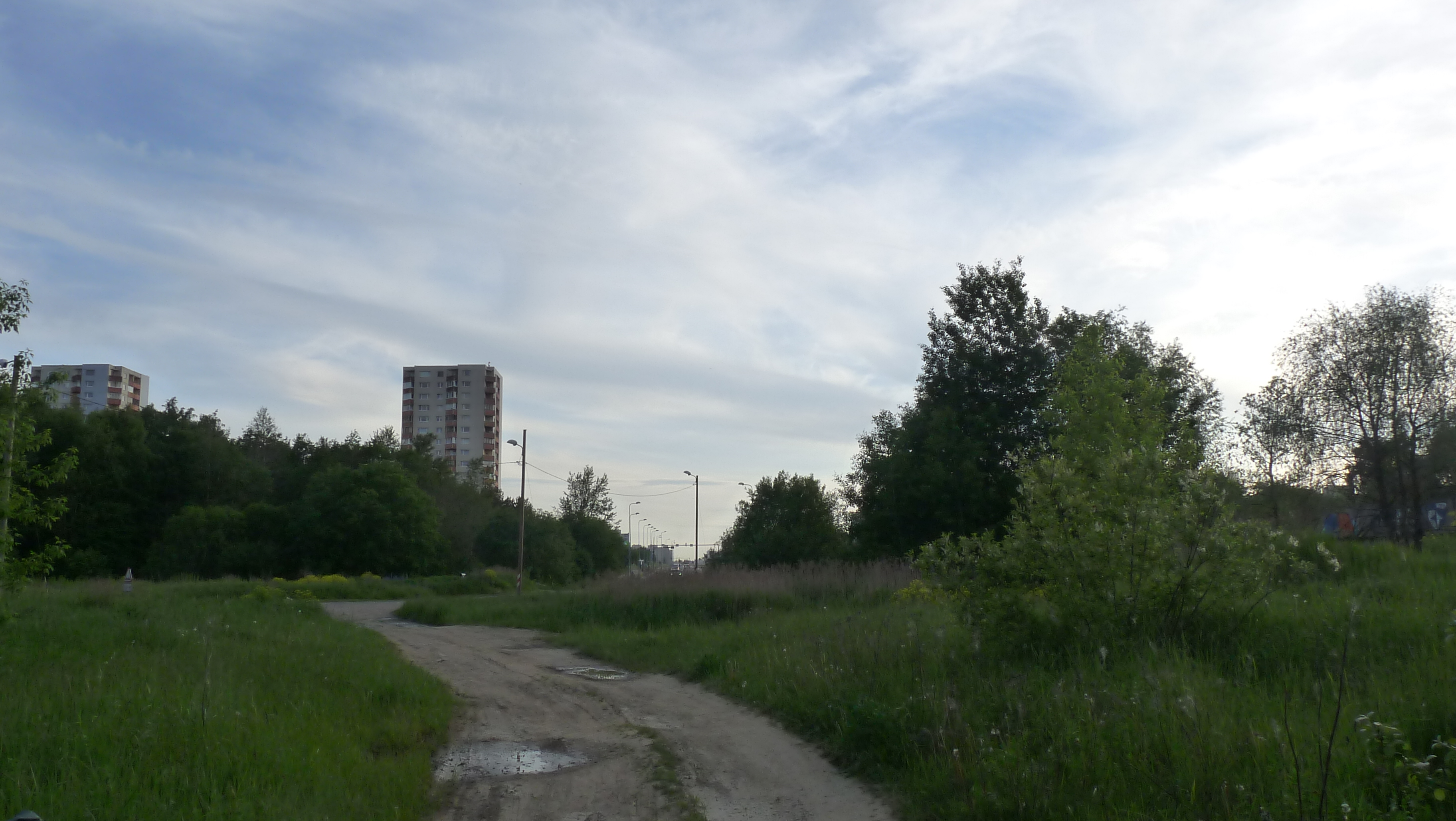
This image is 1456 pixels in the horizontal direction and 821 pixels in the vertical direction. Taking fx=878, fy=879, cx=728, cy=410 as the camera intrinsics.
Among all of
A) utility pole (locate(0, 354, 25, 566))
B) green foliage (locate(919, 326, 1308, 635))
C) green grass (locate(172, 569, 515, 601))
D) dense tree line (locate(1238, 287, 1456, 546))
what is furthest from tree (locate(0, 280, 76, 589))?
dense tree line (locate(1238, 287, 1456, 546))

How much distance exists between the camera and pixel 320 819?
19.0 ft

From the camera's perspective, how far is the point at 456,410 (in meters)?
116

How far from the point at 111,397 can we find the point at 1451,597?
497ft

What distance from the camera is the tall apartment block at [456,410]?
379 feet

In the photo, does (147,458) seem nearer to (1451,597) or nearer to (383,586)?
(383,586)

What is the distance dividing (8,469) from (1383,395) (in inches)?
1691

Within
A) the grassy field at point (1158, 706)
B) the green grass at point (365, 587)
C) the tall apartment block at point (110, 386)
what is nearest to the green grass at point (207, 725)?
the grassy field at point (1158, 706)

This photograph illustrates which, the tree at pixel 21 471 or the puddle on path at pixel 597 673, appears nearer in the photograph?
the tree at pixel 21 471

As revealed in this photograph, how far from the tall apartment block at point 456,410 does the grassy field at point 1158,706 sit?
10796 cm

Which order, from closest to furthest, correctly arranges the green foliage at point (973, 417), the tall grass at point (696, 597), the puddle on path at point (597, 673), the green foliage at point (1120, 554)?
1. the green foliage at point (1120, 554)
2. the puddle on path at point (597, 673)
3. the tall grass at point (696, 597)
4. the green foliage at point (973, 417)

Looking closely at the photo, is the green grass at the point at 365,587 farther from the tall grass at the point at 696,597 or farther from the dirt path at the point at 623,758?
the dirt path at the point at 623,758

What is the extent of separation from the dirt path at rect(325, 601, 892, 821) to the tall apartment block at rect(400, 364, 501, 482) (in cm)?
10576

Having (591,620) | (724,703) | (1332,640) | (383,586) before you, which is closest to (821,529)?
(383,586)

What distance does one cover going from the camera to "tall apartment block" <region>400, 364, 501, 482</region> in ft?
379
